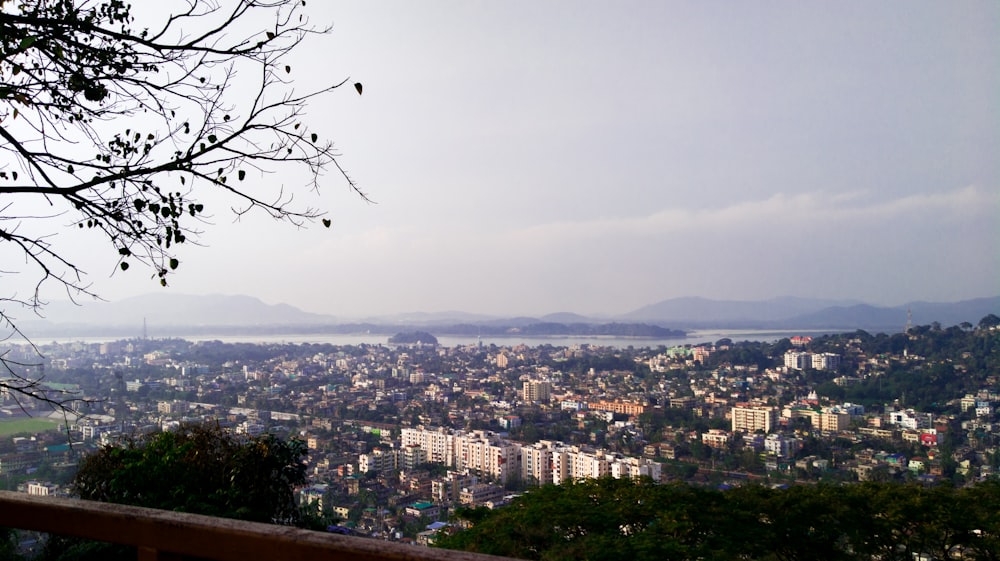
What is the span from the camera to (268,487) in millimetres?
4328

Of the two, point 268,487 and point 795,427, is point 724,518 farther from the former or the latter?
point 795,427

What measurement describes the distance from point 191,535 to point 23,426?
968cm

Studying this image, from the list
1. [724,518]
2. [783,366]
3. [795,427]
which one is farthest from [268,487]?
[783,366]

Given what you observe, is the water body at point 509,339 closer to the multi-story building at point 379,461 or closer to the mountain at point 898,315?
the mountain at point 898,315

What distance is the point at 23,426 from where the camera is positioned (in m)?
8.98

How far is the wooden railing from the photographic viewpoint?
1.23m

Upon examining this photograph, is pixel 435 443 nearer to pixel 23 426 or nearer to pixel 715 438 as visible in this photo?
pixel 715 438

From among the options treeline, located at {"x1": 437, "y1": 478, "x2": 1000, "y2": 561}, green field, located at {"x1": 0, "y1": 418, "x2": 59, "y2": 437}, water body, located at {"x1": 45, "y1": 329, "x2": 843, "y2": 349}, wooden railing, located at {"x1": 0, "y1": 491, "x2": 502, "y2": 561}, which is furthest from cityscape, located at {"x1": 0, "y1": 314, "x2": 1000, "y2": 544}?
water body, located at {"x1": 45, "y1": 329, "x2": 843, "y2": 349}

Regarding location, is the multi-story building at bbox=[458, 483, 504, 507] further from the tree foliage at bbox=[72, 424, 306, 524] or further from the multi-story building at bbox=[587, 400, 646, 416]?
the multi-story building at bbox=[587, 400, 646, 416]

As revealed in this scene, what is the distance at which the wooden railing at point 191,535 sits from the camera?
4.05 ft

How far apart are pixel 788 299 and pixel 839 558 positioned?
3585cm

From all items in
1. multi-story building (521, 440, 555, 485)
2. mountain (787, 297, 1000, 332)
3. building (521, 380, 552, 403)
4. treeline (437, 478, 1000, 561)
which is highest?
mountain (787, 297, 1000, 332)

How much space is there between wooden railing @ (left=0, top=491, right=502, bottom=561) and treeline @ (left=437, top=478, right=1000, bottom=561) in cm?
201

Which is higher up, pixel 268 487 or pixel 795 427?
pixel 268 487
